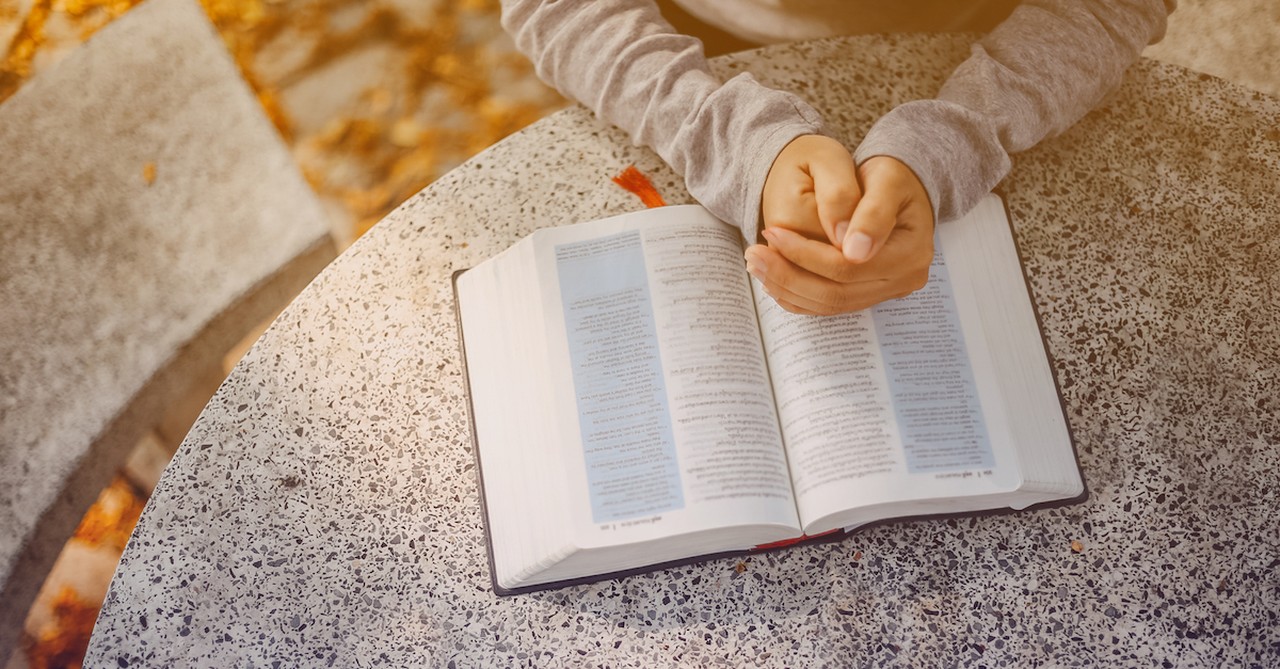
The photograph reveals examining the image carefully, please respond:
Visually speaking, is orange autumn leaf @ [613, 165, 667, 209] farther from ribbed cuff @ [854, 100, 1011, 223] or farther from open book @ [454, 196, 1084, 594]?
ribbed cuff @ [854, 100, 1011, 223]

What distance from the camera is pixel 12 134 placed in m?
1.10

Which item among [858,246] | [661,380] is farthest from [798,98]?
[661,380]

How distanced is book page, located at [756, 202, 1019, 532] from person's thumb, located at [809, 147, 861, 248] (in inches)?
3.0

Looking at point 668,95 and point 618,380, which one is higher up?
point 668,95

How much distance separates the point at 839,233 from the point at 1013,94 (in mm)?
246

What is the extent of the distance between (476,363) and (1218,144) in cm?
77

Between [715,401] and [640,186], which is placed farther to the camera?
[640,186]

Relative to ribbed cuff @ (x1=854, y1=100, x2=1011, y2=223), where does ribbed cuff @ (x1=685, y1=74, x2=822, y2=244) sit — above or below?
above

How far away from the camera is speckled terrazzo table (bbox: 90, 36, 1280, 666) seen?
2.12 ft

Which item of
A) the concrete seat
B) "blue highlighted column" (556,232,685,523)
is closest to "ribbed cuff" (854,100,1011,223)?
"blue highlighted column" (556,232,685,523)

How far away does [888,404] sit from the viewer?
A: 633 mm

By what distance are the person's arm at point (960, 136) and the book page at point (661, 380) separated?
0.22ft

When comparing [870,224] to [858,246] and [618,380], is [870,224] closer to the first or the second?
[858,246]

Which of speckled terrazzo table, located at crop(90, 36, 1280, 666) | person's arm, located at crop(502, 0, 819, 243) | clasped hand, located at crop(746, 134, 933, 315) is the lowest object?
speckled terrazzo table, located at crop(90, 36, 1280, 666)
